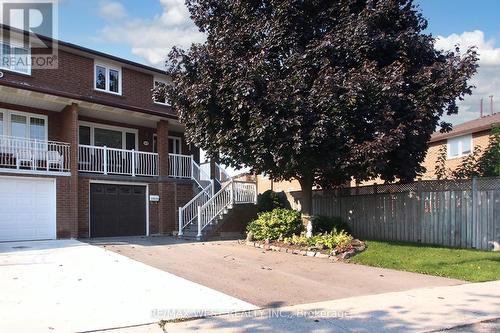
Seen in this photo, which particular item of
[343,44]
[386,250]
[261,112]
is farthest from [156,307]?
[343,44]

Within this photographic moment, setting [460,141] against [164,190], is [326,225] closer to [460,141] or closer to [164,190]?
[164,190]

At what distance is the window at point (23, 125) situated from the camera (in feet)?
57.6

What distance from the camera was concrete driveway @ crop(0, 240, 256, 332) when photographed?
6387mm

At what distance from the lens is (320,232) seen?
15.6 m

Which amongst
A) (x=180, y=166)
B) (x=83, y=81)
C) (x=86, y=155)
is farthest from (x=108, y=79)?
(x=180, y=166)

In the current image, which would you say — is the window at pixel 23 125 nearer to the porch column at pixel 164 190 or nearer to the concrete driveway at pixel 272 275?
the porch column at pixel 164 190

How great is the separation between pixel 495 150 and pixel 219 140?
840cm

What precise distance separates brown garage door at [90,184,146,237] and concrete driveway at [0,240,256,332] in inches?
253

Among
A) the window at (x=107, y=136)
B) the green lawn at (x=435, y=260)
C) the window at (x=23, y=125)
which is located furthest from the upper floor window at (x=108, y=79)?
the green lawn at (x=435, y=260)

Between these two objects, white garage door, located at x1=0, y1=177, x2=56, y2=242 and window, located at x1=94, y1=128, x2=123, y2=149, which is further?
window, located at x1=94, y1=128, x2=123, y2=149

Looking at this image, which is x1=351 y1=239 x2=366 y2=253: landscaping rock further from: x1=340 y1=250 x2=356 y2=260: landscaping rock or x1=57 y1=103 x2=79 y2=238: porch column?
x1=57 y1=103 x2=79 y2=238: porch column

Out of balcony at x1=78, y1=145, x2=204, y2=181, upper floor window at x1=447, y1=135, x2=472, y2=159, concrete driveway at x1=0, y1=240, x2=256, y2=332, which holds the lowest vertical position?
concrete driveway at x1=0, y1=240, x2=256, y2=332

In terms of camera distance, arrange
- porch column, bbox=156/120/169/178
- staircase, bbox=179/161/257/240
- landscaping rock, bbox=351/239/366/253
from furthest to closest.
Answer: porch column, bbox=156/120/169/178
staircase, bbox=179/161/257/240
landscaping rock, bbox=351/239/366/253

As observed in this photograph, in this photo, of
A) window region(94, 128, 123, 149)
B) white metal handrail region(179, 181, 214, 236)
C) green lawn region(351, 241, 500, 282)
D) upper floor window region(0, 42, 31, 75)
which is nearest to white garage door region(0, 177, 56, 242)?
window region(94, 128, 123, 149)
